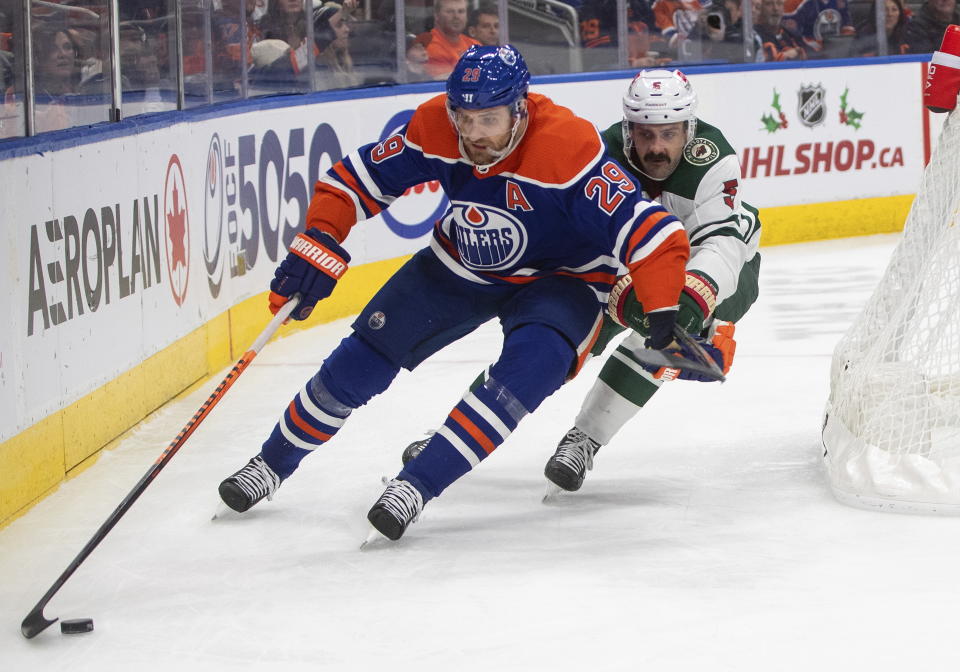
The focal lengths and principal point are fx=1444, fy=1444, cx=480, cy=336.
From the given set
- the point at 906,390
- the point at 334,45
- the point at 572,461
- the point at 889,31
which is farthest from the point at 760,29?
the point at 572,461

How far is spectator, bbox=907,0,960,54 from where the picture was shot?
27.8 ft

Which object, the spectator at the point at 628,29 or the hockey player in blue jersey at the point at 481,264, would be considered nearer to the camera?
the hockey player in blue jersey at the point at 481,264

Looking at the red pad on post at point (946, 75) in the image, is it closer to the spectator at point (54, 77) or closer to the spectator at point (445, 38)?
the spectator at point (54, 77)

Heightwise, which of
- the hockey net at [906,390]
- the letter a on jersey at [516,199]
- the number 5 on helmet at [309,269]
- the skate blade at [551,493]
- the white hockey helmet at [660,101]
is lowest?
the skate blade at [551,493]

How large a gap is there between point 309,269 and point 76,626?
93 cm

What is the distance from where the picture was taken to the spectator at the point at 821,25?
27.1 ft

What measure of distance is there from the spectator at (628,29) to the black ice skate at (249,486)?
4706 mm

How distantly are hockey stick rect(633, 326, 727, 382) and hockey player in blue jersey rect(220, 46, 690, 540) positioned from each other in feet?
0.25

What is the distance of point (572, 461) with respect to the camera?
333 centimetres

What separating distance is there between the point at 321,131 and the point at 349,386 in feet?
9.47

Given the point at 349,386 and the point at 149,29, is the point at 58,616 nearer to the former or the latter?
the point at 349,386

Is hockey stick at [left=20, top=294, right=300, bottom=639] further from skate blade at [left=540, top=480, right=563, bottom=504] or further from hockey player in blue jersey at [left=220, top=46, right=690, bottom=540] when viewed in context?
skate blade at [left=540, top=480, right=563, bottom=504]

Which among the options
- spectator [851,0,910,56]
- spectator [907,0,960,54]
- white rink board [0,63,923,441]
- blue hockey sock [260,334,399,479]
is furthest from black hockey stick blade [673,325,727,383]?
spectator [907,0,960,54]

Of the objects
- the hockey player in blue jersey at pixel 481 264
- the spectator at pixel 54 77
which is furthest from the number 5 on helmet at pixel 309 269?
the spectator at pixel 54 77
